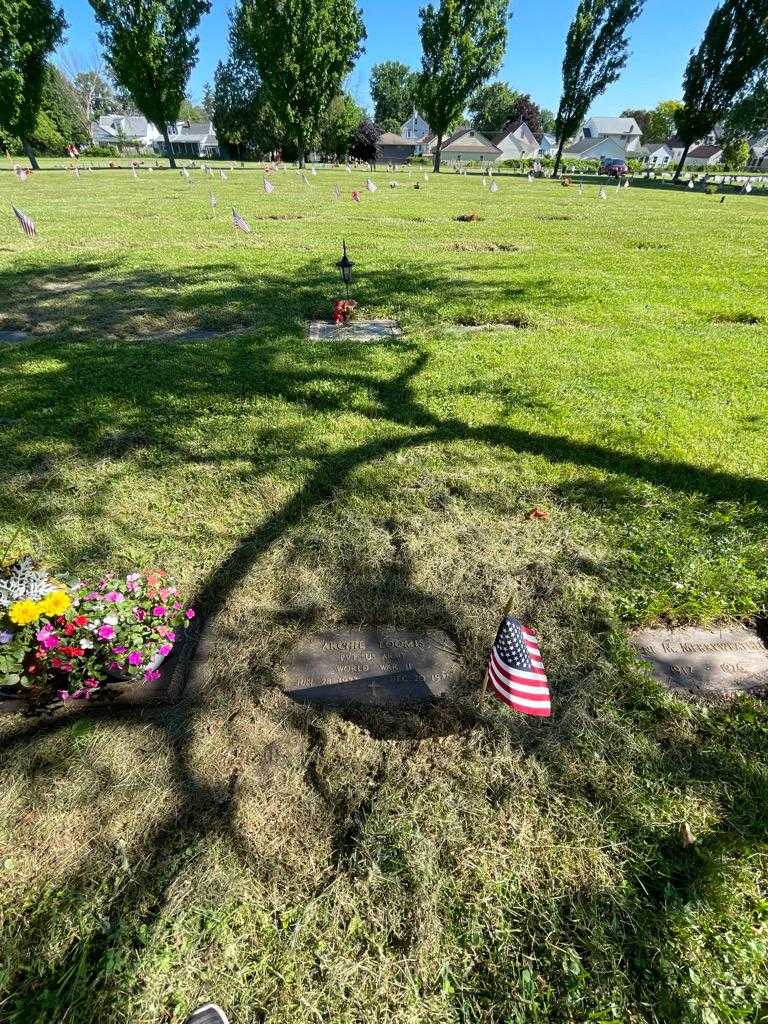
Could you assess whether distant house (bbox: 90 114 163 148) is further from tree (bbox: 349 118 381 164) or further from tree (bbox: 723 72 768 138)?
tree (bbox: 723 72 768 138)

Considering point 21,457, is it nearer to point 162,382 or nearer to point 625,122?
point 162,382

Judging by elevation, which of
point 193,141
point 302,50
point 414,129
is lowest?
point 193,141

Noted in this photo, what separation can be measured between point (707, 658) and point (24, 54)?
43042 mm

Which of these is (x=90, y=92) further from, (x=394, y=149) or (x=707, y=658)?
(x=707, y=658)

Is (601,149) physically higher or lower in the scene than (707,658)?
higher

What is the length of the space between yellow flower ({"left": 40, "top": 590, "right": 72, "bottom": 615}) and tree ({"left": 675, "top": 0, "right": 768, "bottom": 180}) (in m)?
49.0

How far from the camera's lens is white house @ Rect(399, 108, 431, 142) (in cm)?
8544

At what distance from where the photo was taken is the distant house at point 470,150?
70.9m

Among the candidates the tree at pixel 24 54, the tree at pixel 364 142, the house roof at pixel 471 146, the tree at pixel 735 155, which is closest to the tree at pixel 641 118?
the tree at pixel 735 155

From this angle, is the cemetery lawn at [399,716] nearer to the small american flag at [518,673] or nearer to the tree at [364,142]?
the small american flag at [518,673]

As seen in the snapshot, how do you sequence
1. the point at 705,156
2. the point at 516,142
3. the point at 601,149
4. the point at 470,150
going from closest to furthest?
the point at 470,150 → the point at 516,142 → the point at 601,149 → the point at 705,156

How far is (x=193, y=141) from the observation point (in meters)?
76.2

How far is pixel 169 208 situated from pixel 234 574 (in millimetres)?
17272

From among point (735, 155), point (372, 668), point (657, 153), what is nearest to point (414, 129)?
point (657, 153)
